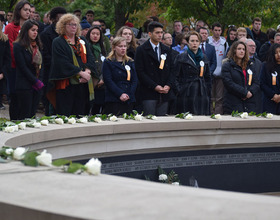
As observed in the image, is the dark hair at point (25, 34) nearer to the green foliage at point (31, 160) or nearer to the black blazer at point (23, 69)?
the black blazer at point (23, 69)

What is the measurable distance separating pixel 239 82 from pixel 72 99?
2.83 m

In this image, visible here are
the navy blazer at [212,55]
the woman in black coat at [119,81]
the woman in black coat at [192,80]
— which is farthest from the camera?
the navy blazer at [212,55]

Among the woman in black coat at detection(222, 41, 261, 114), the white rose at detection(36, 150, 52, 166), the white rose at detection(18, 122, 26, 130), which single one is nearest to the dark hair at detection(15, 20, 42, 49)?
the woman in black coat at detection(222, 41, 261, 114)

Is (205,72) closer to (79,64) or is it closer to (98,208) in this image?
(79,64)

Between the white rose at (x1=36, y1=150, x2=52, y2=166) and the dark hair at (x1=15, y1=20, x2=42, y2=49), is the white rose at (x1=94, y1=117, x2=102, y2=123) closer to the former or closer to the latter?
the white rose at (x1=36, y1=150, x2=52, y2=166)

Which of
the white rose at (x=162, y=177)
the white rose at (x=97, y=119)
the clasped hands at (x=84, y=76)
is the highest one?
the clasped hands at (x=84, y=76)

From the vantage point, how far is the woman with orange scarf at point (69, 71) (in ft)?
30.0

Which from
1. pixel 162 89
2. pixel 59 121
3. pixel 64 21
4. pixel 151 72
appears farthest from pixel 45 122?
pixel 151 72

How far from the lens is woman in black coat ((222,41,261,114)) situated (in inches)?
385

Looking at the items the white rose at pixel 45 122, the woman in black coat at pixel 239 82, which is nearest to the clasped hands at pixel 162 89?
the woman in black coat at pixel 239 82

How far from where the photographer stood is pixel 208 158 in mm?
6676

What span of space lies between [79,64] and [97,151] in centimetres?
378

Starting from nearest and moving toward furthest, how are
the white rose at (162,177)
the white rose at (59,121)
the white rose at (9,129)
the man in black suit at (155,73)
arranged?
the white rose at (9,129) → the white rose at (59,121) → the white rose at (162,177) → the man in black suit at (155,73)

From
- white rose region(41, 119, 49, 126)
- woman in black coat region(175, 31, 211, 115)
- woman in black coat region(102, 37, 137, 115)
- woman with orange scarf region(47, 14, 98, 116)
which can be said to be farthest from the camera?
woman in black coat region(175, 31, 211, 115)
